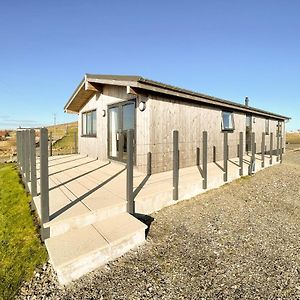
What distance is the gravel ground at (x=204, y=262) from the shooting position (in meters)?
2.44

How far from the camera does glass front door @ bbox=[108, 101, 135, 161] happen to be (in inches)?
292

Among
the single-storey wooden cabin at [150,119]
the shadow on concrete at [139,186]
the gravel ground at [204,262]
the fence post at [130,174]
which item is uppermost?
the single-storey wooden cabin at [150,119]

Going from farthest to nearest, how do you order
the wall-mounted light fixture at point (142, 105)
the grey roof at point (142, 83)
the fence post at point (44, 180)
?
the wall-mounted light fixture at point (142, 105)
the grey roof at point (142, 83)
the fence post at point (44, 180)

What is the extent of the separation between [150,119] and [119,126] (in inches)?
73.5

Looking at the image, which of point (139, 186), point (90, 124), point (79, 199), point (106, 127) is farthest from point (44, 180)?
point (90, 124)

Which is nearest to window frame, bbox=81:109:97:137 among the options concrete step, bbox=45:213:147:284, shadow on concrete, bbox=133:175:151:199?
shadow on concrete, bbox=133:175:151:199

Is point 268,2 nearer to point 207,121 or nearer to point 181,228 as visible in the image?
point 207,121

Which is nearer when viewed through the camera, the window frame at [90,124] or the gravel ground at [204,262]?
the gravel ground at [204,262]

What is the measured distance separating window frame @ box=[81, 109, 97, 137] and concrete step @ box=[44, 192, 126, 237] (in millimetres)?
6787

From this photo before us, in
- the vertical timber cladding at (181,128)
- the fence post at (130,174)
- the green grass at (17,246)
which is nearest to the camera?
the green grass at (17,246)

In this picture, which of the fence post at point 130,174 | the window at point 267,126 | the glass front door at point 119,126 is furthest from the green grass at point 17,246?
the window at point 267,126

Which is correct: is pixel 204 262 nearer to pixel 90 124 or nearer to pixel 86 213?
pixel 86 213

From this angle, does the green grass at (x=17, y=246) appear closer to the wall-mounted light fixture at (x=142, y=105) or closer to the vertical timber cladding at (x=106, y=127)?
the vertical timber cladding at (x=106, y=127)

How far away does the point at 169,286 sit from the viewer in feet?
8.27
